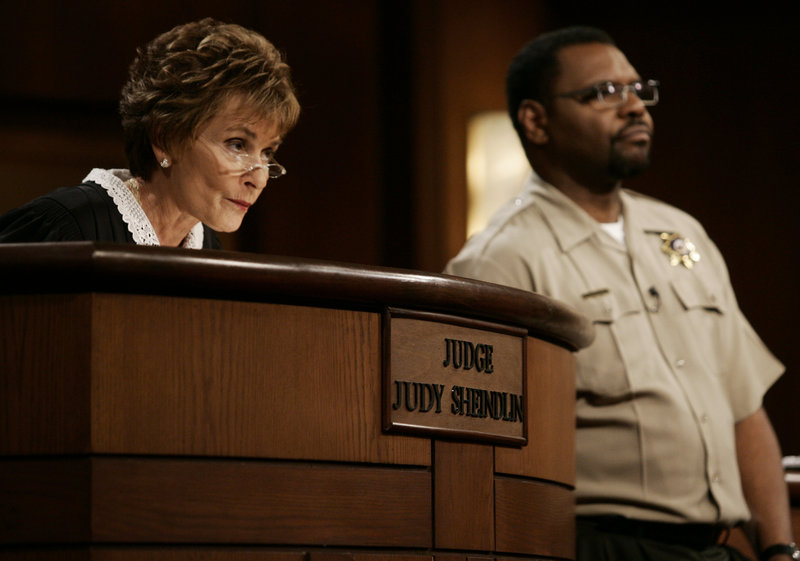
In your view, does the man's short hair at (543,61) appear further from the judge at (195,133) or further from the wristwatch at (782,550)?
the wristwatch at (782,550)

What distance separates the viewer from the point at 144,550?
4.72 feet

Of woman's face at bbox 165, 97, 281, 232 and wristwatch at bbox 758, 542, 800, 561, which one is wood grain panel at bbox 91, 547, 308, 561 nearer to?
woman's face at bbox 165, 97, 281, 232

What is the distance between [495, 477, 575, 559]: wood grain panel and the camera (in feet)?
5.79

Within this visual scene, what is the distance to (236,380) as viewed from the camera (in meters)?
1.51

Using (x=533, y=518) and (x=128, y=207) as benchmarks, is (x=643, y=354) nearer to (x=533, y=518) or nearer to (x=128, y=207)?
(x=533, y=518)

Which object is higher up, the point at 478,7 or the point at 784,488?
the point at 478,7

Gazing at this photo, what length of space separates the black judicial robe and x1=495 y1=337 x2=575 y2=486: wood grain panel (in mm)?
709

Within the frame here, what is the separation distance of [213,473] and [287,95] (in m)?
0.82

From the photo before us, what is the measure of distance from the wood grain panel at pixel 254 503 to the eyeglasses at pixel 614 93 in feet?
4.82

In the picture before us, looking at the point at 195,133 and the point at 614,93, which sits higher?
the point at 614,93

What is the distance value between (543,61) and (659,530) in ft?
3.88

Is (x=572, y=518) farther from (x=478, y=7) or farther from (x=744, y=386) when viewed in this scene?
(x=478, y=7)

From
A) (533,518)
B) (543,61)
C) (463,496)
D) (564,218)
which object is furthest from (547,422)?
(543,61)

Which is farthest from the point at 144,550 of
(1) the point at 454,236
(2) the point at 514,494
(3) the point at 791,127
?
(3) the point at 791,127
